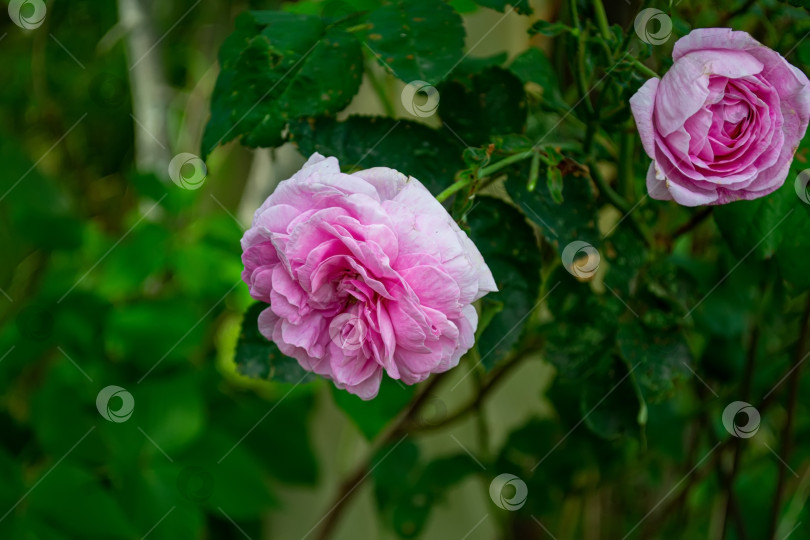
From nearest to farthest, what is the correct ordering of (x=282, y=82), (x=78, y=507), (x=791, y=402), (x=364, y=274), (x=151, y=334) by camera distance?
1. (x=364, y=274)
2. (x=282, y=82)
3. (x=791, y=402)
4. (x=78, y=507)
5. (x=151, y=334)

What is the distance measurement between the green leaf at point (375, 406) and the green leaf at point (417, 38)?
0.21m

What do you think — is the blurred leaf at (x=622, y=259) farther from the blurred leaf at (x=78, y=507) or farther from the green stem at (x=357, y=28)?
the blurred leaf at (x=78, y=507)

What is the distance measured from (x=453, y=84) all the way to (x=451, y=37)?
60 millimetres

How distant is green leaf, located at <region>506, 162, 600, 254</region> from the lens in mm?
375

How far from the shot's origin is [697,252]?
730mm

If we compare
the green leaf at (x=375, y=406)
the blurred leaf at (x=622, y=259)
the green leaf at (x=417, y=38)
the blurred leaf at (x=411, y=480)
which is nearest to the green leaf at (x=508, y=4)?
the green leaf at (x=417, y=38)

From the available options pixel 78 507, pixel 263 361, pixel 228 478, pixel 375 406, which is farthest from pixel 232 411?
pixel 263 361

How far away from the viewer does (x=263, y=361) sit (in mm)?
385

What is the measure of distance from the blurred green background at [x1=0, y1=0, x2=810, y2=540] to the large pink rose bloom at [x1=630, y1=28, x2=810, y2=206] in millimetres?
148

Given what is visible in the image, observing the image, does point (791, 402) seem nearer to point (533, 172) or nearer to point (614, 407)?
point (614, 407)

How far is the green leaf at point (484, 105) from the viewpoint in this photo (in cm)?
41

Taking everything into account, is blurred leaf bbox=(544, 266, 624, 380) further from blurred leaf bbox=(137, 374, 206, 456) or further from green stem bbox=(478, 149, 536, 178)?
blurred leaf bbox=(137, 374, 206, 456)

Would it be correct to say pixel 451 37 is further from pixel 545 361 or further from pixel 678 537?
pixel 678 537

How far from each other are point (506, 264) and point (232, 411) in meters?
0.59
